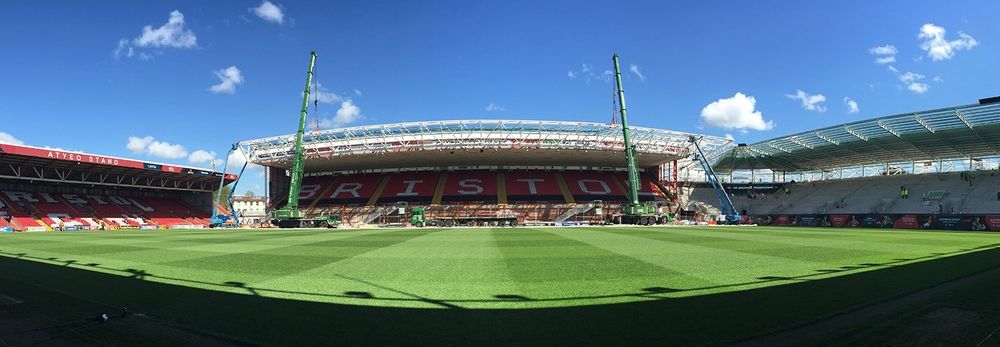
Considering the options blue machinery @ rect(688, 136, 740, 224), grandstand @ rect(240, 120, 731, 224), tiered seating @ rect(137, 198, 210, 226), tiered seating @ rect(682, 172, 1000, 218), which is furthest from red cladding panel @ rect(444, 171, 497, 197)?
tiered seating @ rect(137, 198, 210, 226)

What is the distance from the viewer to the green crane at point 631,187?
46438 millimetres

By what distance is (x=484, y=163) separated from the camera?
65438 millimetres

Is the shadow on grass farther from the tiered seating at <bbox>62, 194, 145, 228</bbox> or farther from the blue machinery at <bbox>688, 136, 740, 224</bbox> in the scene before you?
the tiered seating at <bbox>62, 194, 145, 228</bbox>

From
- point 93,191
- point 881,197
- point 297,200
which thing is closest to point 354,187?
point 297,200

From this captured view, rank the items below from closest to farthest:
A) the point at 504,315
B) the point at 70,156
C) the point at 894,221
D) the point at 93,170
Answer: the point at 504,315
the point at 894,221
the point at 70,156
the point at 93,170

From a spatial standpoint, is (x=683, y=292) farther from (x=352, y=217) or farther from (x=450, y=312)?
(x=352, y=217)

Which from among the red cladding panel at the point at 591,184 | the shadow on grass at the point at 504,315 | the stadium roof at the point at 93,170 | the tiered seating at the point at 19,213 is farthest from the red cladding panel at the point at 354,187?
the shadow on grass at the point at 504,315

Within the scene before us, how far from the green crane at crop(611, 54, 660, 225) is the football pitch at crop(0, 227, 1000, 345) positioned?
1281 inches

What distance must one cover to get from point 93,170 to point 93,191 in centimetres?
814

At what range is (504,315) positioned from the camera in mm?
6297

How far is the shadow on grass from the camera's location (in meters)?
5.23

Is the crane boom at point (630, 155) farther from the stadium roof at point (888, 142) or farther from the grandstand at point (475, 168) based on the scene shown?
the stadium roof at point (888, 142)

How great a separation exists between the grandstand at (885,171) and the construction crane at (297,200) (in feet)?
165

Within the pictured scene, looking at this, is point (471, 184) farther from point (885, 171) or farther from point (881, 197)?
point (885, 171)
